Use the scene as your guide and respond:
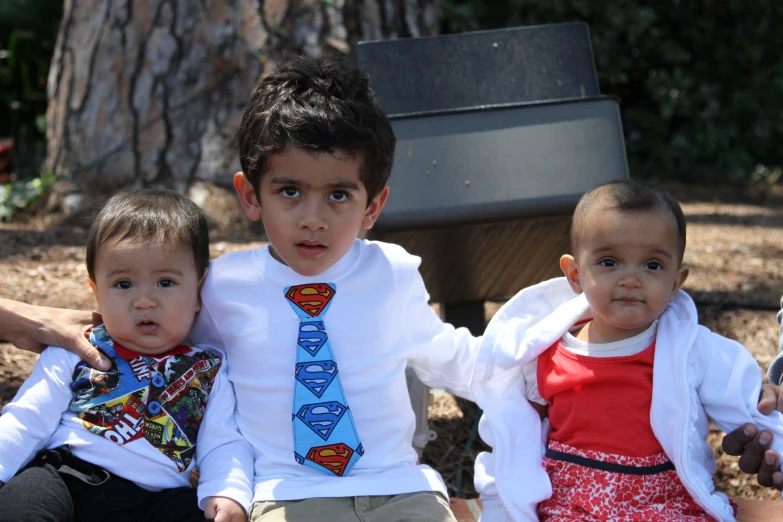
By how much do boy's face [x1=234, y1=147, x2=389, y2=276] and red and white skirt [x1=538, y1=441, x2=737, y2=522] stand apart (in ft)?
2.61

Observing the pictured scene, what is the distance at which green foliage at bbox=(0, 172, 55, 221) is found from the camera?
5115 mm

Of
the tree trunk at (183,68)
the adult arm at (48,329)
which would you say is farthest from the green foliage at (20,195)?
the adult arm at (48,329)

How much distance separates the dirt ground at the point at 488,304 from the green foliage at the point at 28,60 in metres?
2.53

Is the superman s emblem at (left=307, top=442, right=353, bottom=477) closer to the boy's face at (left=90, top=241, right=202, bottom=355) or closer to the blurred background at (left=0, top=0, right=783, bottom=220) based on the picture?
the boy's face at (left=90, top=241, right=202, bottom=355)

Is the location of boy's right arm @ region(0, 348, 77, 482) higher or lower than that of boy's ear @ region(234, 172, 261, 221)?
lower

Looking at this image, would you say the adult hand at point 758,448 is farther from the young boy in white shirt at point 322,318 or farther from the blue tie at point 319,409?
the blue tie at point 319,409

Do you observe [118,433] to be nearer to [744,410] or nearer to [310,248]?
[310,248]

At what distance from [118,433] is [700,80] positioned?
7095mm

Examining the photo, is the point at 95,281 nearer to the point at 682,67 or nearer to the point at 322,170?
the point at 322,170

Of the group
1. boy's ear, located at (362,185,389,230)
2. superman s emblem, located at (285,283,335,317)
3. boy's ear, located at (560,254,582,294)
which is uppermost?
boy's ear, located at (362,185,389,230)

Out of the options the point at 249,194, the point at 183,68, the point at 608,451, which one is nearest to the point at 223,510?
the point at 249,194

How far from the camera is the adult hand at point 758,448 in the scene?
1978 millimetres

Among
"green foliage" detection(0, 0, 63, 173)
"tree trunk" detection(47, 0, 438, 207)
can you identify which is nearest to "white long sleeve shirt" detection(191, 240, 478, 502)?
"tree trunk" detection(47, 0, 438, 207)

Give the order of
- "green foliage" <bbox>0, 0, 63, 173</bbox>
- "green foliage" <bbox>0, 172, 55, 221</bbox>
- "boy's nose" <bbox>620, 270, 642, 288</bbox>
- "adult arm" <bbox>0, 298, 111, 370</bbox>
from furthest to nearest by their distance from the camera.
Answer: "green foliage" <bbox>0, 0, 63, 173</bbox>, "green foliage" <bbox>0, 172, 55, 221</bbox>, "adult arm" <bbox>0, 298, 111, 370</bbox>, "boy's nose" <bbox>620, 270, 642, 288</bbox>
